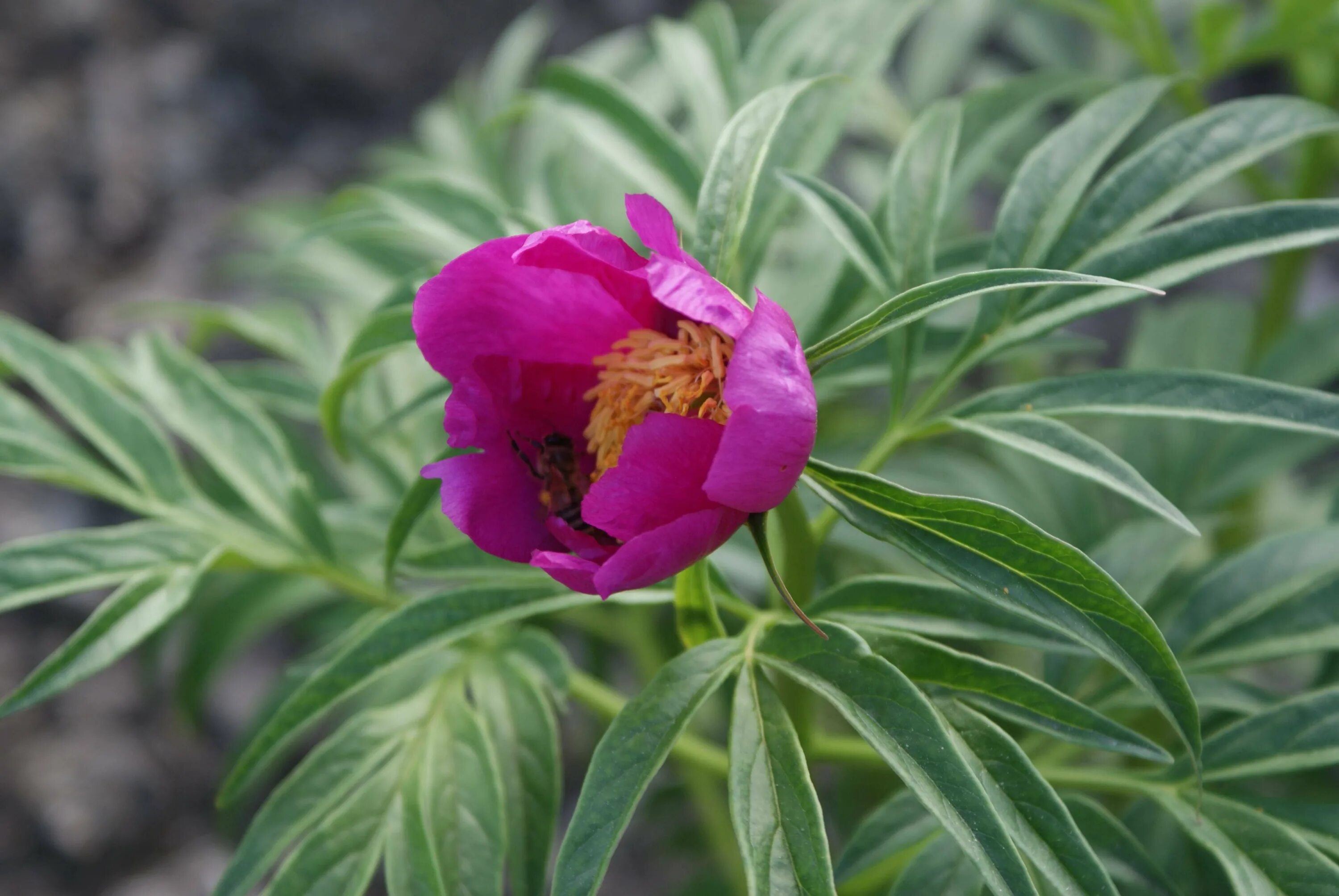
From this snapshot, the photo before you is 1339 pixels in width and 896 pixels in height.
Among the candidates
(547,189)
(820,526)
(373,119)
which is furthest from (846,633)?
(373,119)

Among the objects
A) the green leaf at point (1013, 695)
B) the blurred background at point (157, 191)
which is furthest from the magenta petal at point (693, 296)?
the blurred background at point (157, 191)

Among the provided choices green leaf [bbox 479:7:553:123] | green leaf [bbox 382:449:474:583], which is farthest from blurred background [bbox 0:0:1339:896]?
green leaf [bbox 382:449:474:583]

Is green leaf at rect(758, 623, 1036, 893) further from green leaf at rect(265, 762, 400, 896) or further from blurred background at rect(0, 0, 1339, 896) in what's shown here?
blurred background at rect(0, 0, 1339, 896)

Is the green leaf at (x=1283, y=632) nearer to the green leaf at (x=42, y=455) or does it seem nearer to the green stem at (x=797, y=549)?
the green stem at (x=797, y=549)

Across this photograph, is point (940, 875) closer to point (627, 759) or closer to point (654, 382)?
point (627, 759)

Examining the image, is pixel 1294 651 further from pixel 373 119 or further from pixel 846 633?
pixel 373 119

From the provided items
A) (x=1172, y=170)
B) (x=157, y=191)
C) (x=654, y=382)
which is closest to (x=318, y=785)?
(x=654, y=382)

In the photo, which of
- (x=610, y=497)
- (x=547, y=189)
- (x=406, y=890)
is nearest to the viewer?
(x=610, y=497)

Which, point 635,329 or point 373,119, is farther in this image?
point 373,119
